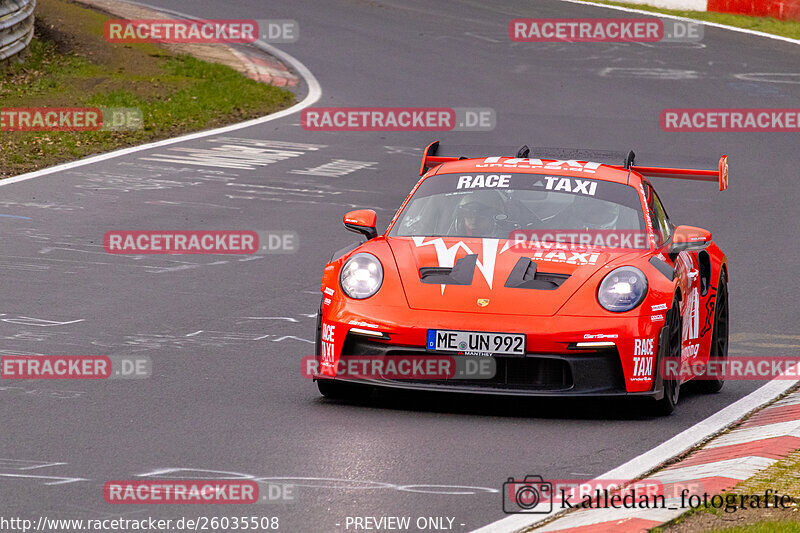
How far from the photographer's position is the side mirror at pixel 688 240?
25.9ft

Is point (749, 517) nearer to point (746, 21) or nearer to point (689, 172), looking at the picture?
point (689, 172)

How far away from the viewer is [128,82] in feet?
71.5

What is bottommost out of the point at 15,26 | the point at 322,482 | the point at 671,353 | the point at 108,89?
the point at 322,482

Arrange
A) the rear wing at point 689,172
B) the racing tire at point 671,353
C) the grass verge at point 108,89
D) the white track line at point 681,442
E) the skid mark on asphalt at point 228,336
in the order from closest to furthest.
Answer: the white track line at point 681,442, the racing tire at point 671,353, the rear wing at point 689,172, the skid mark on asphalt at point 228,336, the grass verge at point 108,89

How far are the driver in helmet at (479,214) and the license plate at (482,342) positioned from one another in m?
1.11

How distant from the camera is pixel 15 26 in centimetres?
2144

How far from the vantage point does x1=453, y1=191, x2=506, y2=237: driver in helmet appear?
27.0 feet

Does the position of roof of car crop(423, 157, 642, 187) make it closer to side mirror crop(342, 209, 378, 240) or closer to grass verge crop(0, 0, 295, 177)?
side mirror crop(342, 209, 378, 240)

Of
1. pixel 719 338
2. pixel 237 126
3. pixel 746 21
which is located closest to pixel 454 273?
pixel 719 338

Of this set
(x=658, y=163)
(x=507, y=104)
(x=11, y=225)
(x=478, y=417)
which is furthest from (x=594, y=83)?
(x=478, y=417)

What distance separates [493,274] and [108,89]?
14717 mm

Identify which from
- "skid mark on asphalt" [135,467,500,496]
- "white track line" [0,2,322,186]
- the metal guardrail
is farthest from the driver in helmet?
the metal guardrail

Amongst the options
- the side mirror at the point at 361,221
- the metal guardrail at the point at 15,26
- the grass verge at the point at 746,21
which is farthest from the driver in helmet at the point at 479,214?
the grass verge at the point at 746,21

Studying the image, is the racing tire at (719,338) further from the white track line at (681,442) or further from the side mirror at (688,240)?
the side mirror at (688,240)
